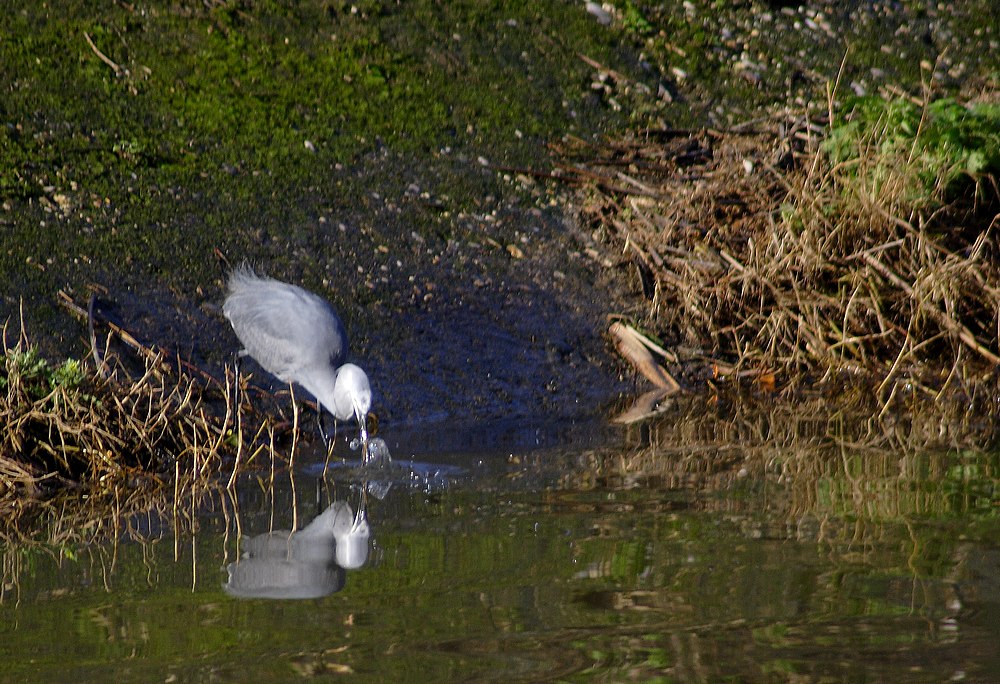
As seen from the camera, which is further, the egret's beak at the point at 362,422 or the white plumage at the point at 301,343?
the white plumage at the point at 301,343

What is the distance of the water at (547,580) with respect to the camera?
309 cm

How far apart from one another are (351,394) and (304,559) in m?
1.76

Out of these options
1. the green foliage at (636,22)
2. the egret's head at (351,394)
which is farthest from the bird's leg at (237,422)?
the green foliage at (636,22)

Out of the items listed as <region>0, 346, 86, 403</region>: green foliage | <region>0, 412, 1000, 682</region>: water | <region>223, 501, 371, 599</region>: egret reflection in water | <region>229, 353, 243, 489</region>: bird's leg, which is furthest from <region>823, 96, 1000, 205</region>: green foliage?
<region>0, 346, 86, 403</region>: green foliage

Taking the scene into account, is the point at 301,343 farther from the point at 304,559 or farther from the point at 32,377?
the point at 304,559

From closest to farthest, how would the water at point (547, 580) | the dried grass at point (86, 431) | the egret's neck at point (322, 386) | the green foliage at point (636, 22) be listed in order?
the water at point (547, 580), the dried grass at point (86, 431), the egret's neck at point (322, 386), the green foliage at point (636, 22)

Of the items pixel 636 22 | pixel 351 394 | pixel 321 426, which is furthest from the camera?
pixel 636 22

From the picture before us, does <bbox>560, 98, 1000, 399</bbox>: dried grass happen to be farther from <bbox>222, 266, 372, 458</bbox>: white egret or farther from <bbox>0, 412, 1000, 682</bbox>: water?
<bbox>222, 266, 372, 458</bbox>: white egret

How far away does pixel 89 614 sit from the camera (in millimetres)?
3406

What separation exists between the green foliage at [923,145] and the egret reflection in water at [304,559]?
387 cm

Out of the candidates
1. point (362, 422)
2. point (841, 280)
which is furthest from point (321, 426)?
point (841, 280)

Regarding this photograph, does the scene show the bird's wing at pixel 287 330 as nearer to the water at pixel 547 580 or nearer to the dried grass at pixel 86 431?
the dried grass at pixel 86 431

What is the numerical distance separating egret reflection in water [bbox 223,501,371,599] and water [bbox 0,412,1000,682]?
0.02 metres

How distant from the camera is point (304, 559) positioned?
3916 mm
